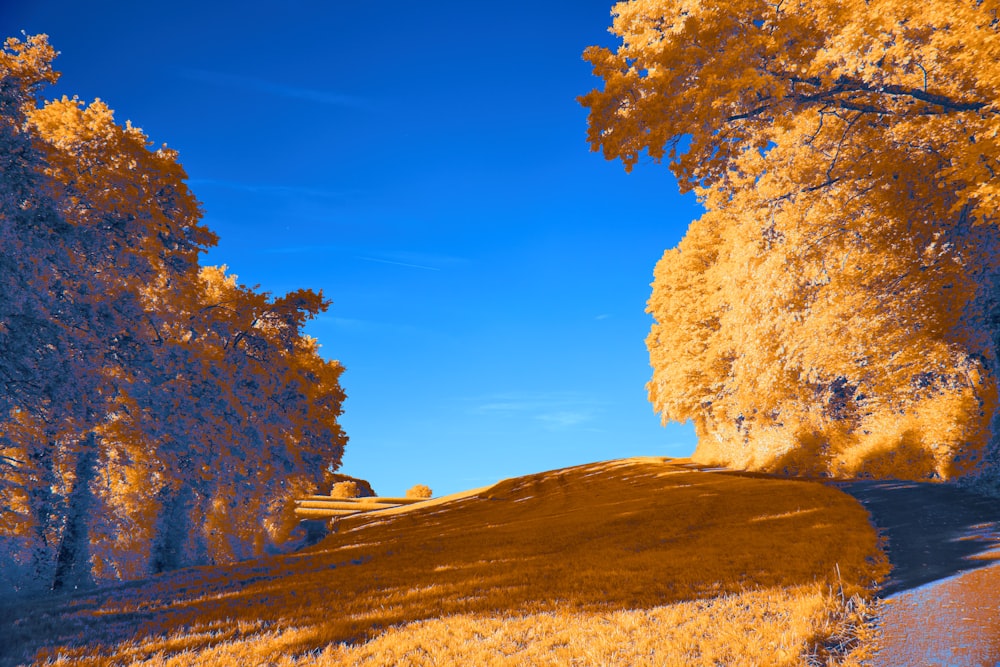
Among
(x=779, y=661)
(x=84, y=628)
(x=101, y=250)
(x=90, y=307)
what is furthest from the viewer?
(x=101, y=250)

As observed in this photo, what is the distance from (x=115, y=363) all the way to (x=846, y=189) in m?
20.7

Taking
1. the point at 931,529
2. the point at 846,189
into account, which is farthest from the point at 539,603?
the point at 846,189

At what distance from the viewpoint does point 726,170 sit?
11570 millimetres

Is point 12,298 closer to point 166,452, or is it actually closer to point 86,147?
point 166,452

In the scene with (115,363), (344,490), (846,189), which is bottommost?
(344,490)

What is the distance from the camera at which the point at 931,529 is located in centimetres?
1196

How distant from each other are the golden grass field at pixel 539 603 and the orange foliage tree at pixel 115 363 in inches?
142

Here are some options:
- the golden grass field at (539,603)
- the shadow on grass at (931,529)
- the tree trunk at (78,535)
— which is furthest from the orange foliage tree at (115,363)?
the shadow on grass at (931,529)

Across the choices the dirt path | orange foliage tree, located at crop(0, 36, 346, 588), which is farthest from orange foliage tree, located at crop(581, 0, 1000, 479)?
orange foliage tree, located at crop(0, 36, 346, 588)

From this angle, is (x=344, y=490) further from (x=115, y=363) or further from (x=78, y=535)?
(x=115, y=363)

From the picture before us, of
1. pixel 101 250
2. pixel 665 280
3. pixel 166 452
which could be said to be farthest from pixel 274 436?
pixel 665 280

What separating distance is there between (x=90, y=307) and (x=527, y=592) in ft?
37.7

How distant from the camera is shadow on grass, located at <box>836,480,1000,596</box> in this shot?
899 cm

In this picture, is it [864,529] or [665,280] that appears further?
[665,280]
